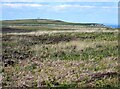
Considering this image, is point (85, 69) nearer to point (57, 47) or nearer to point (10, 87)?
point (10, 87)

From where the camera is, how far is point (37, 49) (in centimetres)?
3534

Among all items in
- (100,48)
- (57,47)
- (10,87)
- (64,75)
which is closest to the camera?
(10,87)

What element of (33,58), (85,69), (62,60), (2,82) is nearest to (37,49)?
(33,58)

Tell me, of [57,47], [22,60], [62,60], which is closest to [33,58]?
[22,60]

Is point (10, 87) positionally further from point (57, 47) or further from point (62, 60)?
point (57, 47)

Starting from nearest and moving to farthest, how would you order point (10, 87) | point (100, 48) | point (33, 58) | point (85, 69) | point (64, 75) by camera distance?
1. point (10, 87)
2. point (64, 75)
3. point (85, 69)
4. point (33, 58)
5. point (100, 48)

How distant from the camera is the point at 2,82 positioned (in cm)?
2270

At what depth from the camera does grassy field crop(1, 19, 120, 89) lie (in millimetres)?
22500

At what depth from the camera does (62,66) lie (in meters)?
26.9

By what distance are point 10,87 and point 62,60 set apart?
8.09 m

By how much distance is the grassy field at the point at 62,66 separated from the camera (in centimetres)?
2250

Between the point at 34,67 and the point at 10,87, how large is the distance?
5293 mm

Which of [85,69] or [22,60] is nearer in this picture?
[85,69]

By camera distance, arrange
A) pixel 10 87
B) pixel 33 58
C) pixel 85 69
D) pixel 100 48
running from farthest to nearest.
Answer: pixel 100 48
pixel 33 58
pixel 85 69
pixel 10 87
